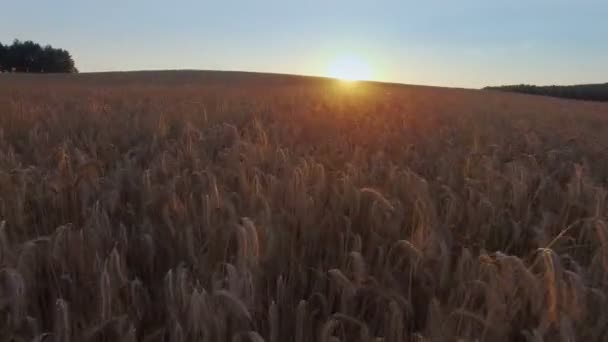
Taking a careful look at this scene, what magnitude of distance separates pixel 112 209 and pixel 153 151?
108 centimetres

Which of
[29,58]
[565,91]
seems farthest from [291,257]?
[29,58]

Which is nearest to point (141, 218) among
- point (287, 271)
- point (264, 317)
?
point (287, 271)

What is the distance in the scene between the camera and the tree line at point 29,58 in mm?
54469

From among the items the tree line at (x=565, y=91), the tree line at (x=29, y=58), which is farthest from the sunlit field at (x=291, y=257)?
the tree line at (x=29, y=58)

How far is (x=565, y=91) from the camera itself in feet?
145

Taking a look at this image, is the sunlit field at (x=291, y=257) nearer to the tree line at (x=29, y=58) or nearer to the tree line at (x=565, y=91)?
the tree line at (x=565, y=91)

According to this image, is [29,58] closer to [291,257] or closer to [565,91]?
[565,91]

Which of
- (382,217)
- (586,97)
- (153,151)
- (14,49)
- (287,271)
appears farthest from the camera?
(14,49)

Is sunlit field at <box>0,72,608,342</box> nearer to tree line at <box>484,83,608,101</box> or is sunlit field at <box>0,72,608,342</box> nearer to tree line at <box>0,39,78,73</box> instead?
tree line at <box>484,83,608,101</box>

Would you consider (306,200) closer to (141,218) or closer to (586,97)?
(141,218)

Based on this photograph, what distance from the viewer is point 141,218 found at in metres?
Answer: 1.57

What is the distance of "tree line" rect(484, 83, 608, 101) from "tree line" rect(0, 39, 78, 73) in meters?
42.9

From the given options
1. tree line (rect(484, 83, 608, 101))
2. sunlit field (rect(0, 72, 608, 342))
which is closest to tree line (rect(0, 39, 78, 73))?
tree line (rect(484, 83, 608, 101))

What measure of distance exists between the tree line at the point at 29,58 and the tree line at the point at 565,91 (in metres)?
42.9
